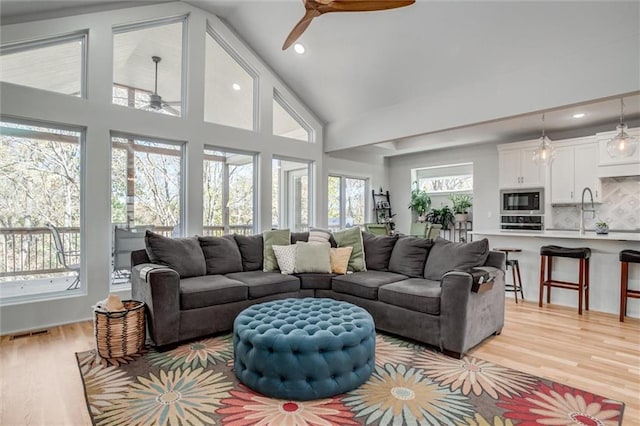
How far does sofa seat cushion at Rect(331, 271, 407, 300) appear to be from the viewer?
11.6 ft

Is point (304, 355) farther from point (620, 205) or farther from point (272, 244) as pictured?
point (620, 205)

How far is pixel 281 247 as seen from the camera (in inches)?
168

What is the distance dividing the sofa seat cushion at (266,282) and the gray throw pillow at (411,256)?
1.19 meters

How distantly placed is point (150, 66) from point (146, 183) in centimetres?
155

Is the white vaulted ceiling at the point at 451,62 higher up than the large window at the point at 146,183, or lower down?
higher up

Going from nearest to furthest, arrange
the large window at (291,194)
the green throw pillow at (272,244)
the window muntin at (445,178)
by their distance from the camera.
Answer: the green throw pillow at (272,244) < the large window at (291,194) < the window muntin at (445,178)

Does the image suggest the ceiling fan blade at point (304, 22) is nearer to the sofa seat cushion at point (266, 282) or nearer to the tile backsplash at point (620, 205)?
the sofa seat cushion at point (266, 282)

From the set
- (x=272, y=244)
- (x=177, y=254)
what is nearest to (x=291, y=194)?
(x=272, y=244)

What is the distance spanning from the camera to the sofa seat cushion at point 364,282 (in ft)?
11.6

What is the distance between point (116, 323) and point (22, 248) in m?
1.77

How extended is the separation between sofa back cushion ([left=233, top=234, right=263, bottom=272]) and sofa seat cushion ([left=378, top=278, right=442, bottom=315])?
5.32ft

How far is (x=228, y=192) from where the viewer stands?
17.1 ft

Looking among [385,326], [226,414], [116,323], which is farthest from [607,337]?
[116,323]

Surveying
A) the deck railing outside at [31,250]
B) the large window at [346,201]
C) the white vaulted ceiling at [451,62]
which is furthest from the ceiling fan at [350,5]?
the large window at [346,201]
